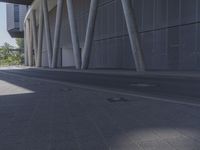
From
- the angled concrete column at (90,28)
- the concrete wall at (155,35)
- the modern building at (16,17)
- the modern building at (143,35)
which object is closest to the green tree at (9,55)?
the modern building at (16,17)

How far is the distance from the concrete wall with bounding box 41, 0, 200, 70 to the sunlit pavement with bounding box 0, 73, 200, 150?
20.1 metres

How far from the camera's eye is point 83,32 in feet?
177

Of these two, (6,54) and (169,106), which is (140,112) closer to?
(169,106)

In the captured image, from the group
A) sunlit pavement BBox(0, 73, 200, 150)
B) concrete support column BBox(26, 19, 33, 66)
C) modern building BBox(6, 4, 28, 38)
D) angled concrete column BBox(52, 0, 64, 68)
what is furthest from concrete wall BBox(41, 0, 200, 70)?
modern building BBox(6, 4, 28, 38)

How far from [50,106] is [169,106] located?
10.4ft

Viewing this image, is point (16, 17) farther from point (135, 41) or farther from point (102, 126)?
point (102, 126)

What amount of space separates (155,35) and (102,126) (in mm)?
27463

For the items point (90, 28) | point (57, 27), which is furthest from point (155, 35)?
point (57, 27)

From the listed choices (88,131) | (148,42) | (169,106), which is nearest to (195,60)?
(148,42)

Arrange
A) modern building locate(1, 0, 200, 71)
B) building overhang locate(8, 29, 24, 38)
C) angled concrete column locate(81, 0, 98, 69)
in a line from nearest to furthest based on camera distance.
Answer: modern building locate(1, 0, 200, 71) → angled concrete column locate(81, 0, 98, 69) → building overhang locate(8, 29, 24, 38)

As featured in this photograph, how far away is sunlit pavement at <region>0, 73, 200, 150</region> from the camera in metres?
5.27

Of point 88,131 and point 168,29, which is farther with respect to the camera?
point 168,29

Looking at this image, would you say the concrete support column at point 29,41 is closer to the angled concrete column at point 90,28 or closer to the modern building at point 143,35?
the modern building at point 143,35

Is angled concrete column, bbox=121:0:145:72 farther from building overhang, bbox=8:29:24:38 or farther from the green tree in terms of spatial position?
the green tree
